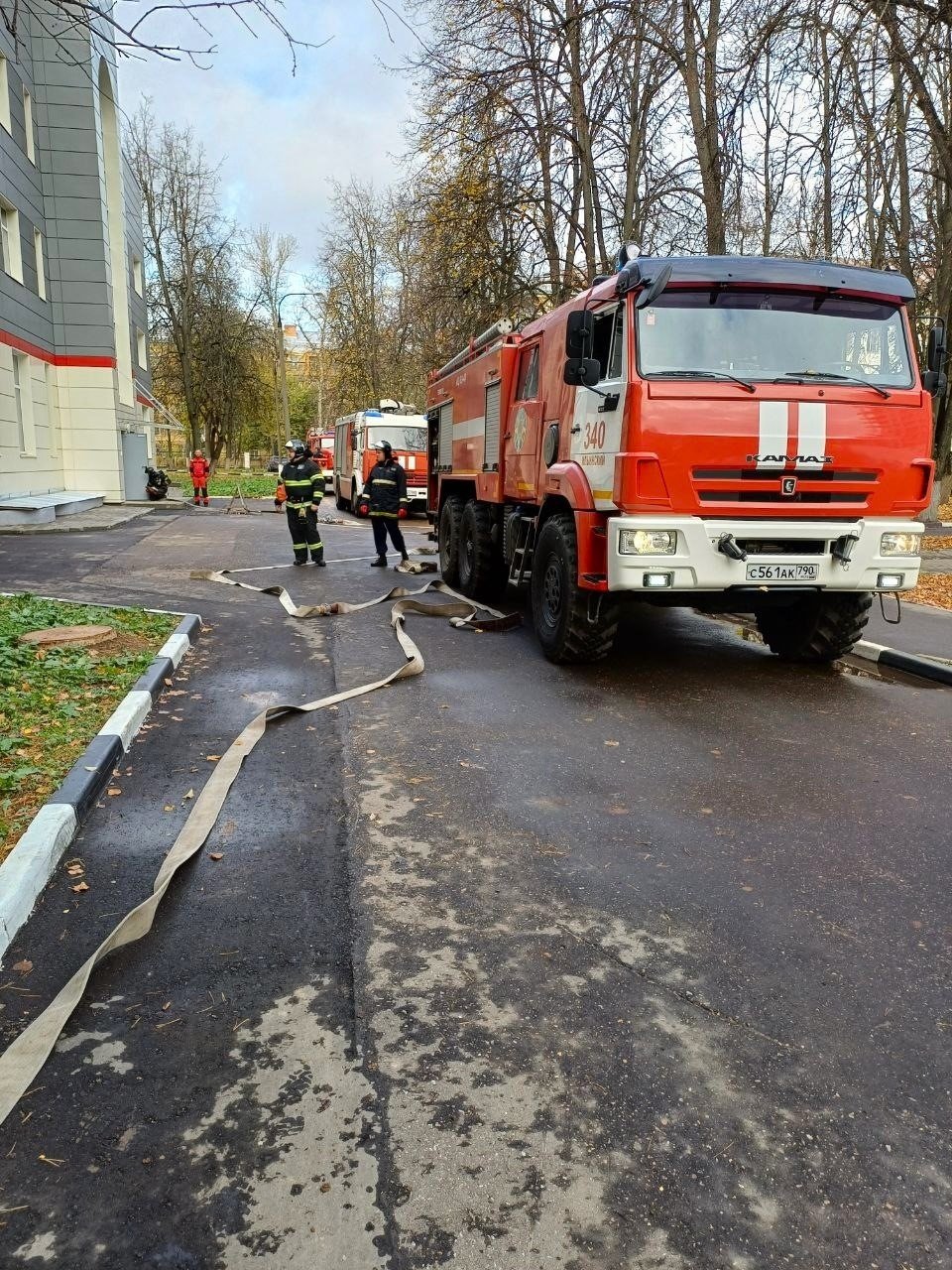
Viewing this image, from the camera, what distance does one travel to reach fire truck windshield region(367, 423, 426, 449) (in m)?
25.5

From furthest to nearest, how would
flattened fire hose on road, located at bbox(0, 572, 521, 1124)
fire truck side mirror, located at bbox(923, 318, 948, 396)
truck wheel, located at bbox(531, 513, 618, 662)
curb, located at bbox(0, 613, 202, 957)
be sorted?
truck wheel, located at bbox(531, 513, 618, 662), fire truck side mirror, located at bbox(923, 318, 948, 396), curb, located at bbox(0, 613, 202, 957), flattened fire hose on road, located at bbox(0, 572, 521, 1124)

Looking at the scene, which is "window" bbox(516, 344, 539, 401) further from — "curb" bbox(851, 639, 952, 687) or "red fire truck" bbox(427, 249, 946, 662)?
"curb" bbox(851, 639, 952, 687)

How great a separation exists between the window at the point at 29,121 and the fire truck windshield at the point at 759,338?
23340 millimetres

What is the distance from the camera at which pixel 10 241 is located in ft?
71.9

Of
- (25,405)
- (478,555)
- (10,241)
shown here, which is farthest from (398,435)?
(478,555)

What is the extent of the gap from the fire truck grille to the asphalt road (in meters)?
1.69

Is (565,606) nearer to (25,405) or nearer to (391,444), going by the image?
(391,444)

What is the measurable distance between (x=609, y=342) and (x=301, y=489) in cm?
708

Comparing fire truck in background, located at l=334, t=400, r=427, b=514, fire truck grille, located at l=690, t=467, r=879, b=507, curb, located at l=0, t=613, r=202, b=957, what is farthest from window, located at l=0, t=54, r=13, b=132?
fire truck grille, located at l=690, t=467, r=879, b=507

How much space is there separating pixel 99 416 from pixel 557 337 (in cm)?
2156

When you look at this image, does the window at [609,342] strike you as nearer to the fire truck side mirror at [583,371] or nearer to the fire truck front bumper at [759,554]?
the fire truck side mirror at [583,371]

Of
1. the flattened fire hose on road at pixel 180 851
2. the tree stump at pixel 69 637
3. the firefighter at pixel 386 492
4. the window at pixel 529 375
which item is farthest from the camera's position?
the firefighter at pixel 386 492

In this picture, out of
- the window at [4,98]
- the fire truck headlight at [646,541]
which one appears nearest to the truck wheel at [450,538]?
the fire truck headlight at [646,541]

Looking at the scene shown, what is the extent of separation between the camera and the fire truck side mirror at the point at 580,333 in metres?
6.76
